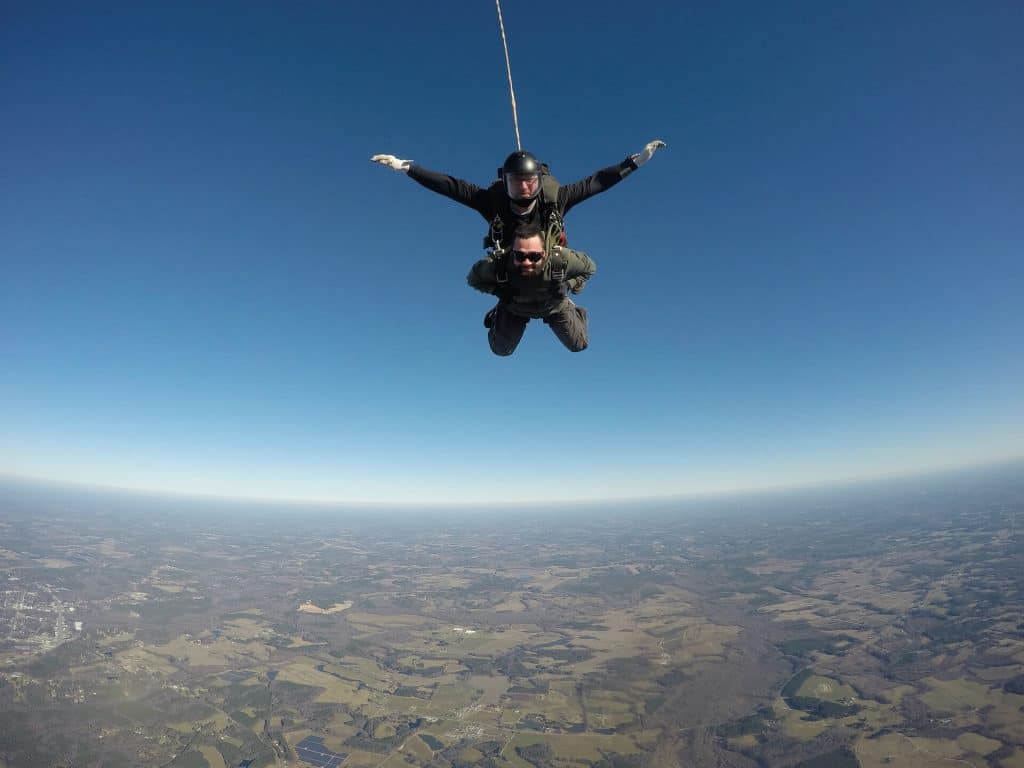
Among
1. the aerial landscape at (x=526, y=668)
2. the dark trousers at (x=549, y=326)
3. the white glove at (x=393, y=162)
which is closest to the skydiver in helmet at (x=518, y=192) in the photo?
the white glove at (x=393, y=162)

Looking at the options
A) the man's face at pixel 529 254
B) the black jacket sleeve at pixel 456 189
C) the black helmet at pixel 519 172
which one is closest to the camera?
the black helmet at pixel 519 172

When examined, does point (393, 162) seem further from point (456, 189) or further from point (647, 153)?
point (647, 153)

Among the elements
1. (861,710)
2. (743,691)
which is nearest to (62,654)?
(743,691)

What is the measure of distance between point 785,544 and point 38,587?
10190 inches

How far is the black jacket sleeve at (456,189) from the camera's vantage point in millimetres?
5859

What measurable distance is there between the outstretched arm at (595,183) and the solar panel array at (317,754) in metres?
65.0

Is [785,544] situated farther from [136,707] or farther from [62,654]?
[62,654]

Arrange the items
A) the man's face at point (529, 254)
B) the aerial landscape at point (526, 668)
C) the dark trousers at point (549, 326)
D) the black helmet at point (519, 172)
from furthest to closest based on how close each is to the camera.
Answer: the aerial landscape at point (526, 668), the dark trousers at point (549, 326), the man's face at point (529, 254), the black helmet at point (519, 172)

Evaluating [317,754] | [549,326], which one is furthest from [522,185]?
[317,754]

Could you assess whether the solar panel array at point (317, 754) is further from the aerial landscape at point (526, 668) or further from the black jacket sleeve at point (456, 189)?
the black jacket sleeve at point (456, 189)

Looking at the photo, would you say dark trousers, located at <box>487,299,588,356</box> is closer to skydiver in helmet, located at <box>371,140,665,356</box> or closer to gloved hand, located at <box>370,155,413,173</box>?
skydiver in helmet, located at <box>371,140,665,356</box>

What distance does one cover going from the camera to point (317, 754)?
50469 mm

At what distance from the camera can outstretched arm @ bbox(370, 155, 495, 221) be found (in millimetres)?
5824

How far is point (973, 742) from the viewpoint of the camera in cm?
4612
